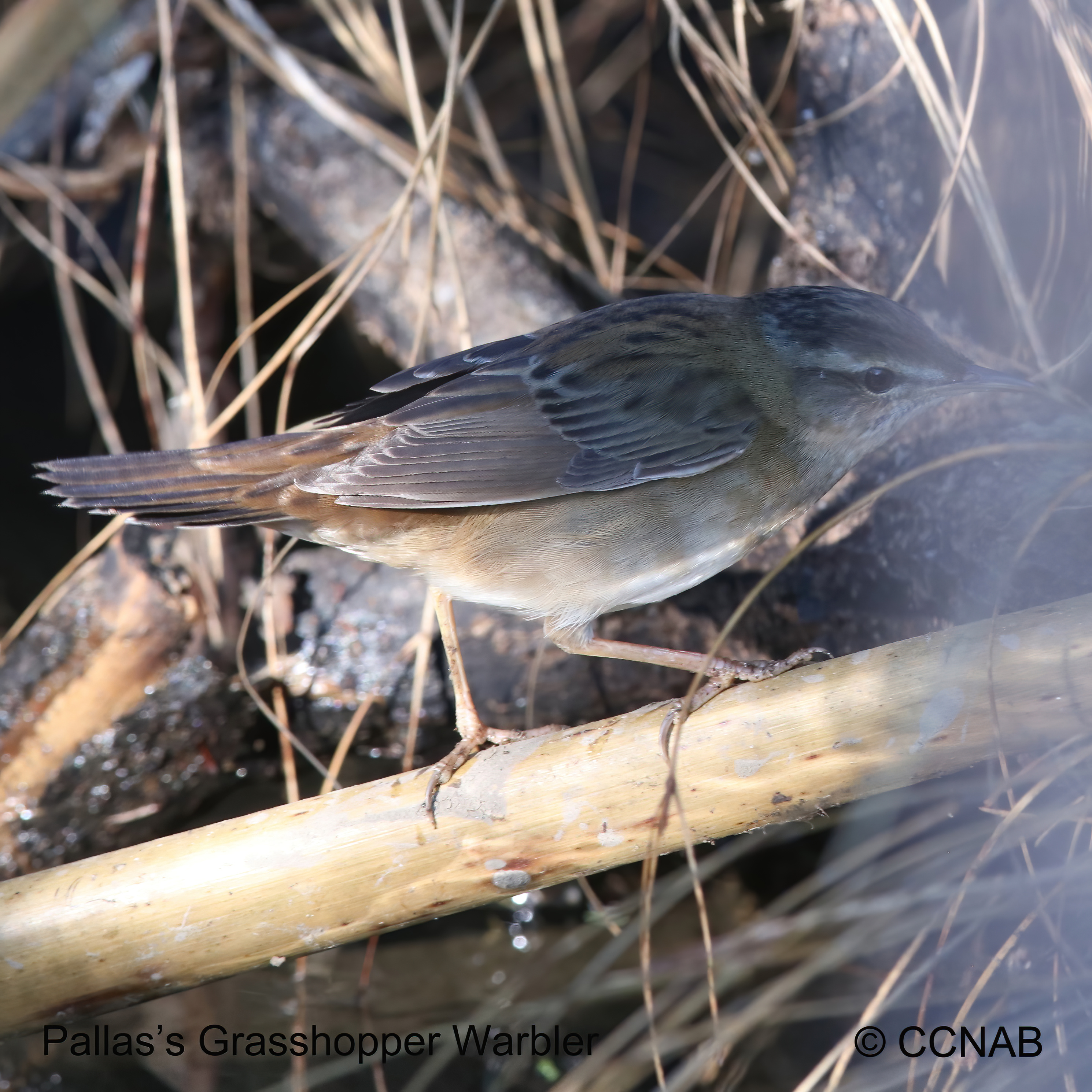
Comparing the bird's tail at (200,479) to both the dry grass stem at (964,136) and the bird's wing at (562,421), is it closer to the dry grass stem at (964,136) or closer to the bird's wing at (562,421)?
the bird's wing at (562,421)

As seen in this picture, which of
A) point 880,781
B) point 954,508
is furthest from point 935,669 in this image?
point 954,508

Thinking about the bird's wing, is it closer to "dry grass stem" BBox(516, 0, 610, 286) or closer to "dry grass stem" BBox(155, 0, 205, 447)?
"dry grass stem" BBox(155, 0, 205, 447)

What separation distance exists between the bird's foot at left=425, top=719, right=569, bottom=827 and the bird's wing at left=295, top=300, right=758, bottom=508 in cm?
68

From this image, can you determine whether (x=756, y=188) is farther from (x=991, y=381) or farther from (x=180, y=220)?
(x=180, y=220)

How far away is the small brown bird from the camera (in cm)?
292

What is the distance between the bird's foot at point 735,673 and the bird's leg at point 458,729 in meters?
0.43

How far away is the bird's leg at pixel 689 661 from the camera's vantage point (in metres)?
2.53

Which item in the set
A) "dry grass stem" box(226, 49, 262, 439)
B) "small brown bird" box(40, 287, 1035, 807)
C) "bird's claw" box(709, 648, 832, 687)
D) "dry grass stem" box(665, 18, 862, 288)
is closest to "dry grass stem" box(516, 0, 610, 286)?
"dry grass stem" box(665, 18, 862, 288)

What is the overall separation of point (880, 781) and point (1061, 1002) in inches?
25.2

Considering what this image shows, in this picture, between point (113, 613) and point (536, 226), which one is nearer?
point (113, 613)

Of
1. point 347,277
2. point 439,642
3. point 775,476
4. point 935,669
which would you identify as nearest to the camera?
point 935,669

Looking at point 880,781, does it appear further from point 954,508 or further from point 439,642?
point 439,642

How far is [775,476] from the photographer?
2.98 metres

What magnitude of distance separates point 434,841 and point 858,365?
173cm
